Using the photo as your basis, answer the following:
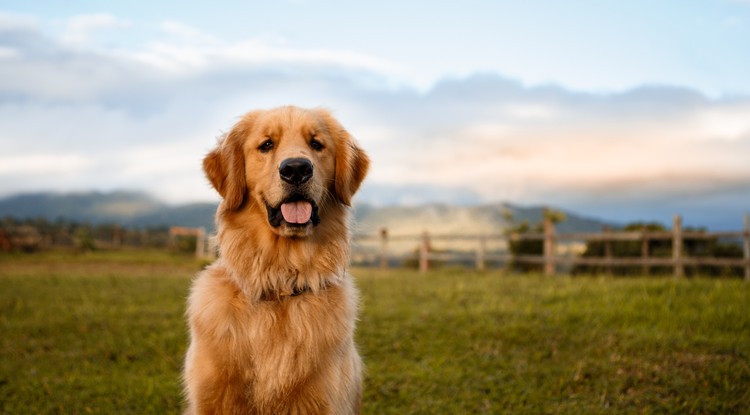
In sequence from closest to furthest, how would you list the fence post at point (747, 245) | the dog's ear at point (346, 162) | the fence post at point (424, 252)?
1. the dog's ear at point (346, 162)
2. the fence post at point (747, 245)
3. the fence post at point (424, 252)

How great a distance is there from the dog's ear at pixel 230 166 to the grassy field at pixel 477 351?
272 cm

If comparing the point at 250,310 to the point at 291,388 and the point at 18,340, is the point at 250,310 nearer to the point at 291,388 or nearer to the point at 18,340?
the point at 291,388

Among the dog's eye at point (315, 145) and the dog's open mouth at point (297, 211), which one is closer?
the dog's open mouth at point (297, 211)

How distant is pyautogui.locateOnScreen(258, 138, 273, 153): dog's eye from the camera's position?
3.70 meters

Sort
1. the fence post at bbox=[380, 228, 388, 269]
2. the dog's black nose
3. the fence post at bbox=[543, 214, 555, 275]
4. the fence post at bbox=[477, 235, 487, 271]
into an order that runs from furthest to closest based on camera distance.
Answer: the fence post at bbox=[380, 228, 388, 269] < the fence post at bbox=[477, 235, 487, 271] < the fence post at bbox=[543, 214, 555, 275] < the dog's black nose

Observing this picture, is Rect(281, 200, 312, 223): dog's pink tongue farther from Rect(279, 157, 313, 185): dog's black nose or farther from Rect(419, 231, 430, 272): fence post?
Rect(419, 231, 430, 272): fence post

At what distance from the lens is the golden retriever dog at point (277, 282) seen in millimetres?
3424

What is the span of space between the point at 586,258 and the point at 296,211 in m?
16.7

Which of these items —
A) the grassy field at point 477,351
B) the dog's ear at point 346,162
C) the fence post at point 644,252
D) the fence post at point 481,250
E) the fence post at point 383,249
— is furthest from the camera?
the fence post at point 383,249

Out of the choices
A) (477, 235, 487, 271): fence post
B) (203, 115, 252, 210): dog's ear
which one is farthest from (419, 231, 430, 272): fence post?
(203, 115, 252, 210): dog's ear

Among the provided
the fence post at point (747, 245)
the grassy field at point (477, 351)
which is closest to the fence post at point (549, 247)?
the fence post at point (747, 245)

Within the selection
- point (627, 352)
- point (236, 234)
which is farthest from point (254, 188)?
point (627, 352)

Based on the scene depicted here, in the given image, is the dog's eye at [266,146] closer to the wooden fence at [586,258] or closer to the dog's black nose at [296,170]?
the dog's black nose at [296,170]

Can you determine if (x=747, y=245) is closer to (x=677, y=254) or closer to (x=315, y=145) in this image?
(x=677, y=254)
